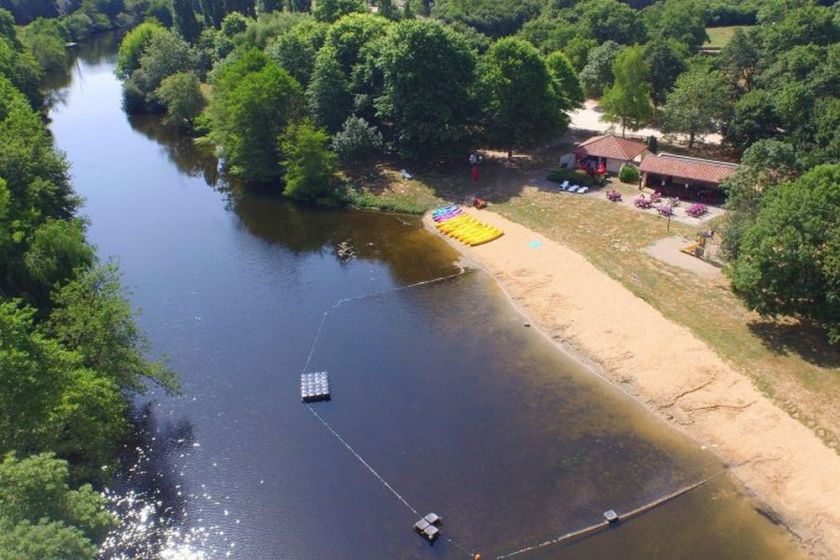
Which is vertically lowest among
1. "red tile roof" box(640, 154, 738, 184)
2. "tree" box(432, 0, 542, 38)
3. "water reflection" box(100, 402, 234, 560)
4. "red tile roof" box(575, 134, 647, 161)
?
"water reflection" box(100, 402, 234, 560)

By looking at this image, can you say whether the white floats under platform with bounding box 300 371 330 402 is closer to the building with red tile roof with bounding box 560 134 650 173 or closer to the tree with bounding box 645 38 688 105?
the building with red tile roof with bounding box 560 134 650 173

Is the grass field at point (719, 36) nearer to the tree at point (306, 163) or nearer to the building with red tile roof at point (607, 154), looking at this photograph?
the building with red tile roof at point (607, 154)

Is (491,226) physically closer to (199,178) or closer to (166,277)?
(166,277)

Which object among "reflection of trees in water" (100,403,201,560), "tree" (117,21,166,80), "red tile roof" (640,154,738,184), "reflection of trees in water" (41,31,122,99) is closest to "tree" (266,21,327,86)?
"tree" (117,21,166,80)

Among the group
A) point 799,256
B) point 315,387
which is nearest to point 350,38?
point 315,387

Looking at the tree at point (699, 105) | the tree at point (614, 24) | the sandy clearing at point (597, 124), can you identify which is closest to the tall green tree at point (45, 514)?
the tree at point (699, 105)

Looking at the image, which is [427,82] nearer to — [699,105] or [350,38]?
[350,38]

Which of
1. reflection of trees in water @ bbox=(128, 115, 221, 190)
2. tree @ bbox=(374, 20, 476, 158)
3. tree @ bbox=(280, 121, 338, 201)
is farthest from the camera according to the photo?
reflection of trees in water @ bbox=(128, 115, 221, 190)
